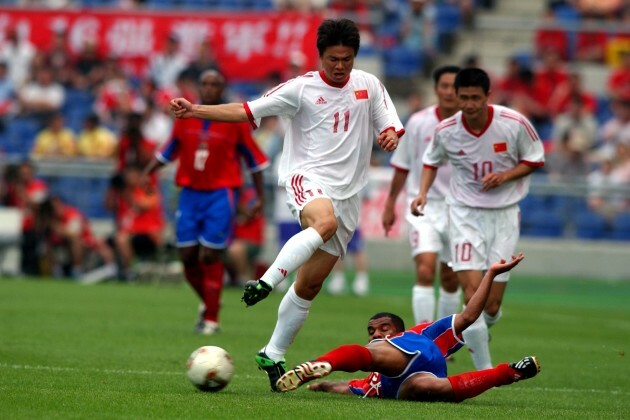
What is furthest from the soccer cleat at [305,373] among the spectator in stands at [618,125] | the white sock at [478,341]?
the spectator in stands at [618,125]

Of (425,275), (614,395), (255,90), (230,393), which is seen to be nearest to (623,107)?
(255,90)

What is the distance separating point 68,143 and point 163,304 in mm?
8185

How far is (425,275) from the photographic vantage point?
1225 centimetres

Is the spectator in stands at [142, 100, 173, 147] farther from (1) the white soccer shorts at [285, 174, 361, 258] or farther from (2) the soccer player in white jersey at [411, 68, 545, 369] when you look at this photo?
(1) the white soccer shorts at [285, 174, 361, 258]

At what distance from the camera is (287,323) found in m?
9.35

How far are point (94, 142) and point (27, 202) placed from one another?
296 centimetres

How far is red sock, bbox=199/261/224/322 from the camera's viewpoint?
13828mm

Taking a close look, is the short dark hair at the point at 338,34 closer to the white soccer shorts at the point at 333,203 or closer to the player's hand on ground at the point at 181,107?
the white soccer shorts at the point at 333,203

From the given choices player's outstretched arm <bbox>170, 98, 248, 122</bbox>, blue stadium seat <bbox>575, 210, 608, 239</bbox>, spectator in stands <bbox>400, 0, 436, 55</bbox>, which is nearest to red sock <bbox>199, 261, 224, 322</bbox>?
player's outstretched arm <bbox>170, 98, 248, 122</bbox>

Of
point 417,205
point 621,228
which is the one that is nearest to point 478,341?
point 417,205

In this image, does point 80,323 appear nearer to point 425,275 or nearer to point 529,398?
point 425,275

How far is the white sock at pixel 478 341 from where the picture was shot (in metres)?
10.4

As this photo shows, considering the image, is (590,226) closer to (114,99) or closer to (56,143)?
(114,99)

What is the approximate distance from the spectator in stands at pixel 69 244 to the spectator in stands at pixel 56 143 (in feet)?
7.47
